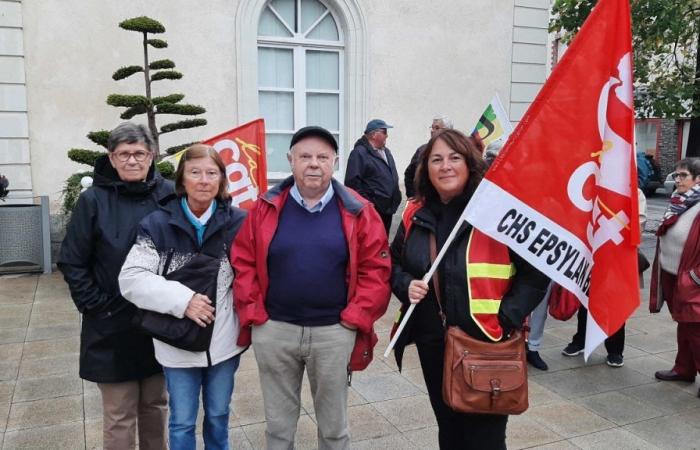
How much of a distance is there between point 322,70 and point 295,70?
0.49 meters

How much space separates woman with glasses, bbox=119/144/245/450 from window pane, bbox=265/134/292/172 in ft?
22.4

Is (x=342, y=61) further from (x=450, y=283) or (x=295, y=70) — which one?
(x=450, y=283)

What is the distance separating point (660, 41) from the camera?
32.6 ft

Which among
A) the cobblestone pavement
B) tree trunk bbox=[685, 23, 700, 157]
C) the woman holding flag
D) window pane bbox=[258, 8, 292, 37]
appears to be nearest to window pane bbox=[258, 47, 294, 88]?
window pane bbox=[258, 8, 292, 37]

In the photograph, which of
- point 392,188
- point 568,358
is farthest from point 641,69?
point 568,358

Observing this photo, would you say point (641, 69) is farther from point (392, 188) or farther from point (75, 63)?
point (75, 63)

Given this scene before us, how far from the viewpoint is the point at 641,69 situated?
1044 centimetres

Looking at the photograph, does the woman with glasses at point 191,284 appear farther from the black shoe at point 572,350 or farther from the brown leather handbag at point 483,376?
the black shoe at point 572,350

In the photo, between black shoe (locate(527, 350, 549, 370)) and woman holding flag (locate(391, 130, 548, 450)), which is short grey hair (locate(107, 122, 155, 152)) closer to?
woman holding flag (locate(391, 130, 548, 450))

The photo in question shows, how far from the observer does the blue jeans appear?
2770 mm

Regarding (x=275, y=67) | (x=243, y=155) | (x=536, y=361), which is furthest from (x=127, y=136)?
(x=275, y=67)

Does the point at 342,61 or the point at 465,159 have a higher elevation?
the point at 342,61

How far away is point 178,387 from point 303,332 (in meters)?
0.65

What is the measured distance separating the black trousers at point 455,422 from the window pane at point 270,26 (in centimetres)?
774
